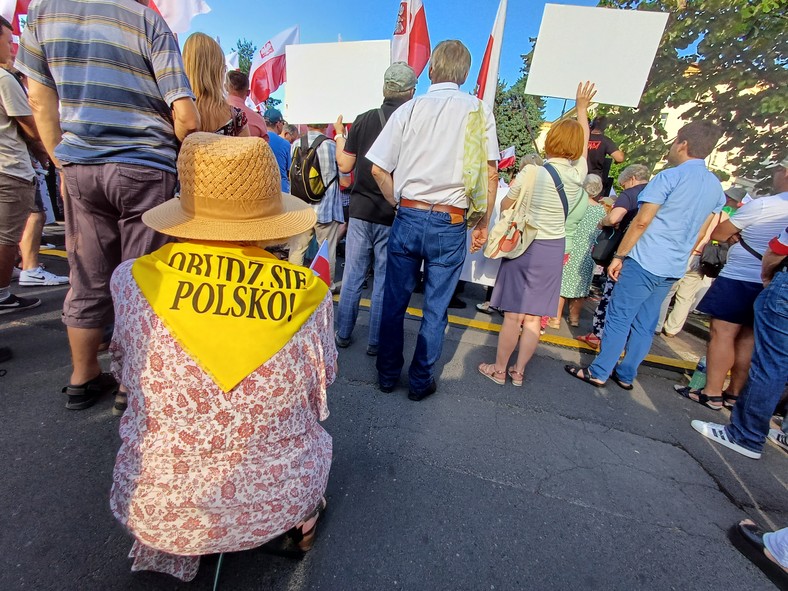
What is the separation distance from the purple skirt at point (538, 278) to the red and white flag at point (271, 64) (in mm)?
5116

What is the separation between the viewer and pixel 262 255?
115cm

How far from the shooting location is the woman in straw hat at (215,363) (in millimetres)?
999

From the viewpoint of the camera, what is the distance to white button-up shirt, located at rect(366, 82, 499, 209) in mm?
2123

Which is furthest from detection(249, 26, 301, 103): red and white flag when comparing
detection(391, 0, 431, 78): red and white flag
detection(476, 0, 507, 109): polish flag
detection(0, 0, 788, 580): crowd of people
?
detection(476, 0, 507, 109): polish flag

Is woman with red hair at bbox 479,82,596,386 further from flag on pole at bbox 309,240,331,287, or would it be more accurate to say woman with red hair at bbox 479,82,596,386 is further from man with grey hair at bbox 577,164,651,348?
flag on pole at bbox 309,240,331,287

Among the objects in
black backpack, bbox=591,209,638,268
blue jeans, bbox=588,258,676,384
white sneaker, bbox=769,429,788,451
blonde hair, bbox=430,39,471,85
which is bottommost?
white sneaker, bbox=769,429,788,451

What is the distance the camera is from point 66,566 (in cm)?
132

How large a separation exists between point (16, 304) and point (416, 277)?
3420 millimetres

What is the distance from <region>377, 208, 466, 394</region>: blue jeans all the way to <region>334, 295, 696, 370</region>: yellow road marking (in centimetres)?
118

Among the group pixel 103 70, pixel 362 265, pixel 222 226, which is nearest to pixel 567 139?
pixel 362 265

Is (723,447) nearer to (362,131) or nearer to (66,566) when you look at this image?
(362,131)

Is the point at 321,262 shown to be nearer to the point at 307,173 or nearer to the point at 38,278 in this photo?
the point at 307,173

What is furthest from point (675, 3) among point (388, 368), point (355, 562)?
point (355, 562)

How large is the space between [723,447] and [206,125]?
3.85 m
